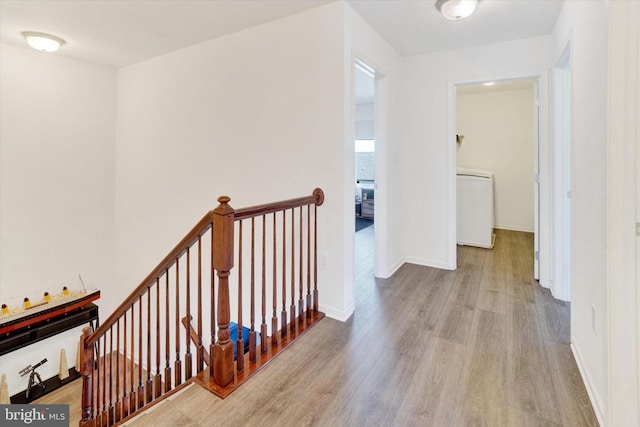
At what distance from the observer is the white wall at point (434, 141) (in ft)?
10.9

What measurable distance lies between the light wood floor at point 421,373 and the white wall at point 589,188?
20cm

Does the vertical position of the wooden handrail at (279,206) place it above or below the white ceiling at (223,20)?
below

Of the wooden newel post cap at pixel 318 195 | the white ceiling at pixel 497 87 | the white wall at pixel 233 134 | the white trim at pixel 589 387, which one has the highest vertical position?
the white ceiling at pixel 497 87

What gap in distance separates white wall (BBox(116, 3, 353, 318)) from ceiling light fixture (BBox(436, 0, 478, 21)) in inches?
29.7

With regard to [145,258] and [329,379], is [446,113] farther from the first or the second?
[145,258]

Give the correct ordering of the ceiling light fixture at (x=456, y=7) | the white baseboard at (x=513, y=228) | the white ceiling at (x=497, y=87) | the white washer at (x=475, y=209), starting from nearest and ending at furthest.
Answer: the ceiling light fixture at (x=456, y=7) < the white washer at (x=475, y=209) < the white ceiling at (x=497, y=87) < the white baseboard at (x=513, y=228)

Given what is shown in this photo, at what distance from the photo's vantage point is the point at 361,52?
8.83ft

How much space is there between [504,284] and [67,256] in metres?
5.14

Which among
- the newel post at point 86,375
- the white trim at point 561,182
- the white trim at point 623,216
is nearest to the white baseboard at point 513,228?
the white trim at point 561,182

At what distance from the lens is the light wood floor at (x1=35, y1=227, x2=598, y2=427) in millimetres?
1550

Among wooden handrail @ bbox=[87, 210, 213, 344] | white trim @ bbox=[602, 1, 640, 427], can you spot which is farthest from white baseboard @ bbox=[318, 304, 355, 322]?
white trim @ bbox=[602, 1, 640, 427]

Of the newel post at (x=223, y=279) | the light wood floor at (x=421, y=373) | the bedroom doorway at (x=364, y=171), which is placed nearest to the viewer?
the light wood floor at (x=421, y=373)

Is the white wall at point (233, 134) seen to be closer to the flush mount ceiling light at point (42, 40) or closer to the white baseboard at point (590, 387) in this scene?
the flush mount ceiling light at point (42, 40)

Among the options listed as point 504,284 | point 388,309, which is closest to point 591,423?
point 388,309
